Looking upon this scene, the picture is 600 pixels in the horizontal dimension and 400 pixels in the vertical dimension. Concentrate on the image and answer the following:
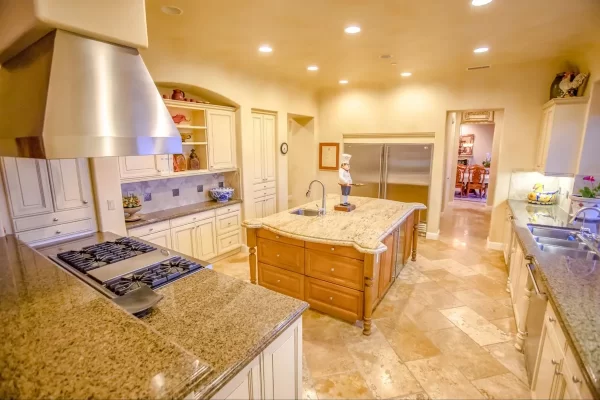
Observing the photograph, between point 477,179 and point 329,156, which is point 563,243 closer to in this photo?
point 329,156

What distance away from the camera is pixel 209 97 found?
3.97 meters

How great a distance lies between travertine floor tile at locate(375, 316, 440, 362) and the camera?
229 centimetres

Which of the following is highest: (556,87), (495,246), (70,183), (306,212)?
(556,87)

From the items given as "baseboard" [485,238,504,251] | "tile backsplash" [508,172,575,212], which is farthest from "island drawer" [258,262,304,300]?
"tile backsplash" [508,172,575,212]

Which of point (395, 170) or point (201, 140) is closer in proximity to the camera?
point (201, 140)

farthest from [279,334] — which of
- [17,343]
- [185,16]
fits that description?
[185,16]

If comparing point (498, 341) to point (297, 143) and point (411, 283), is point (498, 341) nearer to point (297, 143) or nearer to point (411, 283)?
point (411, 283)

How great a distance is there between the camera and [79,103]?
1106 mm

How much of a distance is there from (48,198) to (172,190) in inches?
61.4

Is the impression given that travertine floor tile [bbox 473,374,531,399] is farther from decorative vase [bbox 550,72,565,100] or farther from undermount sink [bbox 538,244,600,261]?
decorative vase [bbox 550,72,565,100]

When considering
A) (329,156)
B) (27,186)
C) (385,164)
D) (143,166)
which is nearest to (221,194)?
(143,166)

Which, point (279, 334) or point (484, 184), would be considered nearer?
point (279, 334)

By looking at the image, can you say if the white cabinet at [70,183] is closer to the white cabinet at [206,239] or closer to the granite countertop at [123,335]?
the granite countertop at [123,335]

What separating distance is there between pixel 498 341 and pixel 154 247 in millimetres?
2829
